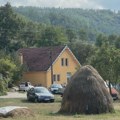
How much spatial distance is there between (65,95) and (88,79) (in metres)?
1.78

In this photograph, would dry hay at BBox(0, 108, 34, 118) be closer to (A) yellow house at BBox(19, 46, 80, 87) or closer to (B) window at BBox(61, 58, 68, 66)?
(A) yellow house at BBox(19, 46, 80, 87)

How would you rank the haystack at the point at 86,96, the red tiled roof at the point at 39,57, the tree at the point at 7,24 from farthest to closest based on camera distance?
the tree at the point at 7,24 < the red tiled roof at the point at 39,57 < the haystack at the point at 86,96

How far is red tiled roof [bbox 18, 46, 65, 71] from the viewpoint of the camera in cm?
8338

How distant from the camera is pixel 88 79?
31.1 meters

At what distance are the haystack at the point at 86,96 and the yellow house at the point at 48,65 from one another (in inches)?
1939

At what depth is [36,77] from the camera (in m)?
83.6

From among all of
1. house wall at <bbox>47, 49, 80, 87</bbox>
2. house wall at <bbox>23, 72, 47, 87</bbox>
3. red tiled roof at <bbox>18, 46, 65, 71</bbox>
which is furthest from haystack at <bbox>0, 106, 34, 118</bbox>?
house wall at <bbox>47, 49, 80, 87</bbox>

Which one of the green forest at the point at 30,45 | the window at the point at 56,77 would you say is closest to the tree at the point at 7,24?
the green forest at the point at 30,45

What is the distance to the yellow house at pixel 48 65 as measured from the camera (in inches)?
3228

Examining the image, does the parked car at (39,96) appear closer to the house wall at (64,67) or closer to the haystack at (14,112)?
the haystack at (14,112)

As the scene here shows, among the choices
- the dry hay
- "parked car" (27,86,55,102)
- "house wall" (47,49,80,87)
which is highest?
"house wall" (47,49,80,87)

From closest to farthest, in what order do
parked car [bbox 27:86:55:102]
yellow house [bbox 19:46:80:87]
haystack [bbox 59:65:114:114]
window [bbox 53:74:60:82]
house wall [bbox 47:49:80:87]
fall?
1. haystack [bbox 59:65:114:114]
2. parked car [bbox 27:86:55:102]
3. yellow house [bbox 19:46:80:87]
4. window [bbox 53:74:60:82]
5. house wall [bbox 47:49:80:87]

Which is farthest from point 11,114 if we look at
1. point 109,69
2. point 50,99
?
point 109,69

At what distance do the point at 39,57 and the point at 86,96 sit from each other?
184 ft
